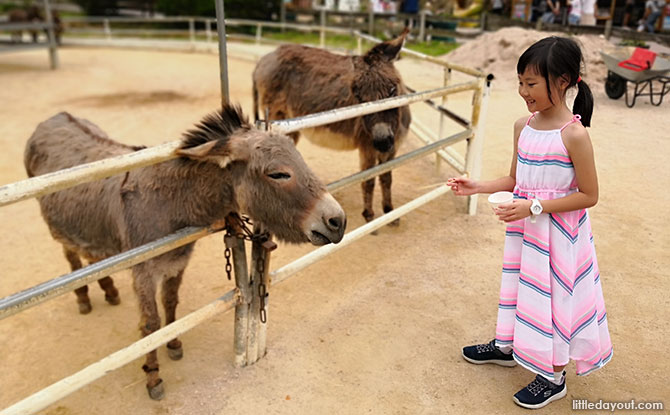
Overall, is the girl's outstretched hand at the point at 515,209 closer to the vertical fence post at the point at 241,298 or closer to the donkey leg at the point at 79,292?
the vertical fence post at the point at 241,298

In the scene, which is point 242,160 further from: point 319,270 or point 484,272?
point 484,272

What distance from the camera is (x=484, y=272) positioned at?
11.4ft

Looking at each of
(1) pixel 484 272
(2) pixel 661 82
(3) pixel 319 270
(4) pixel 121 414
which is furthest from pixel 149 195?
(2) pixel 661 82

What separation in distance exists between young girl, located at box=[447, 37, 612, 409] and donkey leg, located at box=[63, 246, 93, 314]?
2591mm

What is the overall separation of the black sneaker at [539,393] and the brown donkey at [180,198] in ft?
3.78

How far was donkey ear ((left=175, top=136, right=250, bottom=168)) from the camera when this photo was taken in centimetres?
204

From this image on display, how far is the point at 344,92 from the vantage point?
4637 millimetres

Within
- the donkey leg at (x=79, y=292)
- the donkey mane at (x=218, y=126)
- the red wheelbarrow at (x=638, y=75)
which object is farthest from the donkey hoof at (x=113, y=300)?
the red wheelbarrow at (x=638, y=75)

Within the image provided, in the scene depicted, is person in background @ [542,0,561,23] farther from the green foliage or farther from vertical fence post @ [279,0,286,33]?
vertical fence post @ [279,0,286,33]

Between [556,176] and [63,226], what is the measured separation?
2.65 metres

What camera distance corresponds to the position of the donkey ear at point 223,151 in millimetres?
2045

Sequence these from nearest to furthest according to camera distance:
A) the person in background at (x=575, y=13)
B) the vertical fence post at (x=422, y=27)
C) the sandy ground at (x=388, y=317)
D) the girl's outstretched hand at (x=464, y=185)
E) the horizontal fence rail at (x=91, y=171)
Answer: the horizontal fence rail at (x=91, y=171), the girl's outstretched hand at (x=464, y=185), the sandy ground at (x=388, y=317), the person in background at (x=575, y=13), the vertical fence post at (x=422, y=27)

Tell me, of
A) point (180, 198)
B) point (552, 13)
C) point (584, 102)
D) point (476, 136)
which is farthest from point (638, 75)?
point (552, 13)

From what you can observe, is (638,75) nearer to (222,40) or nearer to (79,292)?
(222,40)
